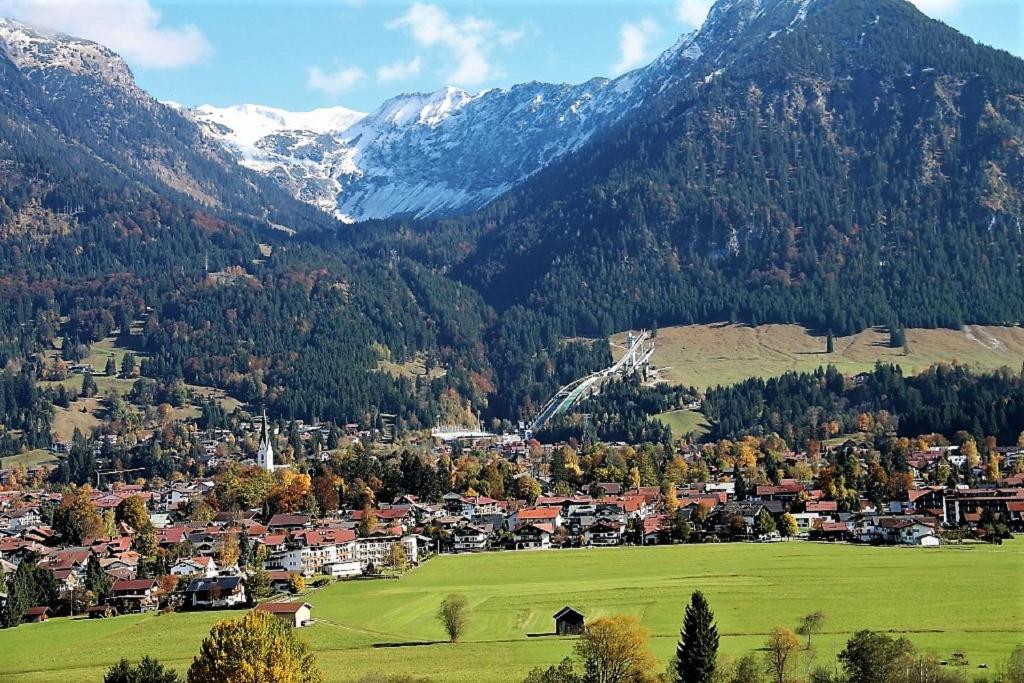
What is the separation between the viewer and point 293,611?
3137 inches

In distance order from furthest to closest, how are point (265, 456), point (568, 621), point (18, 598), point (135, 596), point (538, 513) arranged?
point (265, 456), point (538, 513), point (135, 596), point (18, 598), point (568, 621)

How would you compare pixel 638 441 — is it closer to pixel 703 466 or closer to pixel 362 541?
pixel 703 466

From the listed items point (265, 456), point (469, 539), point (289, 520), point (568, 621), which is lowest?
point (568, 621)

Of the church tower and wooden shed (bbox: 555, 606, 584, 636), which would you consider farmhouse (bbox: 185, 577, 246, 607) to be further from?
the church tower

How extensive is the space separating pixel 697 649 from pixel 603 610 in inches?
785

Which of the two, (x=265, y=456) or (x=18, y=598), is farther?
(x=265, y=456)

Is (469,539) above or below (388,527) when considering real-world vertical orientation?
below

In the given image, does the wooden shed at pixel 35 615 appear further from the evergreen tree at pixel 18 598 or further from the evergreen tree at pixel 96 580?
the evergreen tree at pixel 96 580

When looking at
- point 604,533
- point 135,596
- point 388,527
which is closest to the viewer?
point 135,596

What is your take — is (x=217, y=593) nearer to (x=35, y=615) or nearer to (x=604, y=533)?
(x=35, y=615)

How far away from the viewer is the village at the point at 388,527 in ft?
316

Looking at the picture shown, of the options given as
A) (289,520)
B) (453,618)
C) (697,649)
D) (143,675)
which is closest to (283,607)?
(453,618)

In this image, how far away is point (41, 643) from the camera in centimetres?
7888

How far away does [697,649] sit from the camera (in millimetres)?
57969
